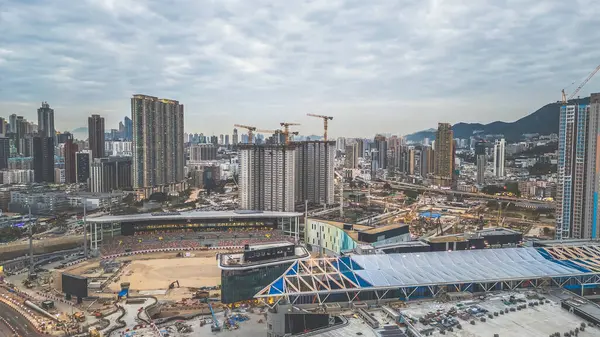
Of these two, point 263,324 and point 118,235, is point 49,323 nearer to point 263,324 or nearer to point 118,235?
point 263,324

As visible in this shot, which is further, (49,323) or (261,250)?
(261,250)

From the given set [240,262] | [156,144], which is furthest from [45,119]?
[240,262]

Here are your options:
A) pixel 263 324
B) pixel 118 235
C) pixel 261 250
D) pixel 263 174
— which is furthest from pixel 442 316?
pixel 263 174

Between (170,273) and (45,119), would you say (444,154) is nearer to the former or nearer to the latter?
(170,273)

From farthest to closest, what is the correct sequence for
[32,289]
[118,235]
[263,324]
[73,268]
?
1. [118,235]
2. [73,268]
3. [32,289]
4. [263,324]

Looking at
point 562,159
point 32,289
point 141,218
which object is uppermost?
point 562,159

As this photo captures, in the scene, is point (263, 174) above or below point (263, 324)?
above

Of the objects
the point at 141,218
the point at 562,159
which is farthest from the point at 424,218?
the point at 141,218

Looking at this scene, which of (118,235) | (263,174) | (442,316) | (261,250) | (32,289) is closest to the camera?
(442,316)

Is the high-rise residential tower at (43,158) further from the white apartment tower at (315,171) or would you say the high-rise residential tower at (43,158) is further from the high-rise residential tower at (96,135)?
the white apartment tower at (315,171)
